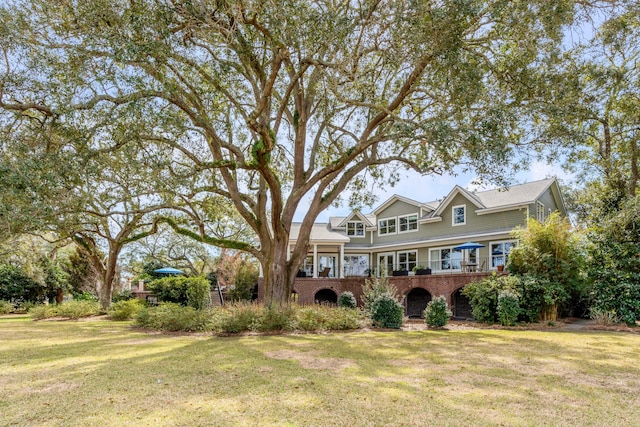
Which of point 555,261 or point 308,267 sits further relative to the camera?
point 308,267

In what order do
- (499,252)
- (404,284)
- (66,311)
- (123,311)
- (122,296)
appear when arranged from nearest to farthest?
(123,311), (66,311), (499,252), (404,284), (122,296)

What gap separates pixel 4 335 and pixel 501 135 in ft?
51.8

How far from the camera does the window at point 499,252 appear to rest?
21.3 meters

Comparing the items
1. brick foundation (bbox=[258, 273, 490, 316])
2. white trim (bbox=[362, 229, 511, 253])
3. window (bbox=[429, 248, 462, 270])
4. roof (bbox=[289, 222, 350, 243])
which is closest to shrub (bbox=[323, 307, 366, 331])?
brick foundation (bbox=[258, 273, 490, 316])

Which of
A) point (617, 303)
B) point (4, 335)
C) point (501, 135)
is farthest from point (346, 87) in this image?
point (4, 335)

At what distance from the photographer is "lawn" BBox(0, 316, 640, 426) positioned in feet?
14.7

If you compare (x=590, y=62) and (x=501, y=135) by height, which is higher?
(x=590, y=62)

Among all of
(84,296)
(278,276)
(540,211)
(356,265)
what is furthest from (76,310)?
(540,211)

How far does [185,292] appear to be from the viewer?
21.5 meters

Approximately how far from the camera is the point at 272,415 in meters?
4.45

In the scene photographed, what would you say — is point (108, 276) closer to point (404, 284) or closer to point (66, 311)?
point (66, 311)

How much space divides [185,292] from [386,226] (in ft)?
46.6

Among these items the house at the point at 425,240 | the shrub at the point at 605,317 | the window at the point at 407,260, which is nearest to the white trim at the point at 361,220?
the house at the point at 425,240

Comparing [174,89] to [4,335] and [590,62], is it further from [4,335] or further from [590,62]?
[590,62]
